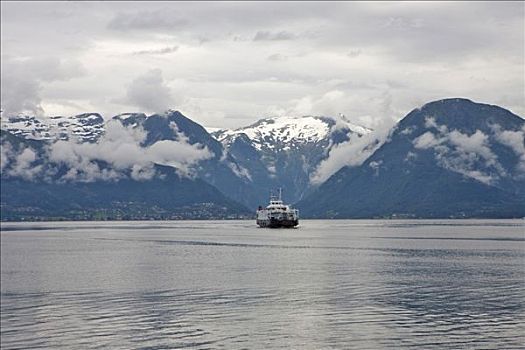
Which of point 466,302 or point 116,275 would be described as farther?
point 116,275

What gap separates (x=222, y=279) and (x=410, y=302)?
148ft

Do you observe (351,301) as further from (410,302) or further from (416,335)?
(416,335)

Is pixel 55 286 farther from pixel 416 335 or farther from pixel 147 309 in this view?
pixel 416 335

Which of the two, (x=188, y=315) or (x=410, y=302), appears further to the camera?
(x=410, y=302)

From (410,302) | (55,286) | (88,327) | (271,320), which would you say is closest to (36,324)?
(88,327)

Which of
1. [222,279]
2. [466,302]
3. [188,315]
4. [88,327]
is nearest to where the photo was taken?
[88,327]

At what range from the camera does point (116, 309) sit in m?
111

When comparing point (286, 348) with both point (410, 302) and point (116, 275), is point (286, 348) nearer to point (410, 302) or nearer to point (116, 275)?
point (410, 302)

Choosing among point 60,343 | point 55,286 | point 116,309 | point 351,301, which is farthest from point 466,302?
point 55,286

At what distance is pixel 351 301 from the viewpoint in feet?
380

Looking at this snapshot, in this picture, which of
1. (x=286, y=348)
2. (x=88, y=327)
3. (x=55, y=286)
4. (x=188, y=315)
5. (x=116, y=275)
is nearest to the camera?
(x=286, y=348)

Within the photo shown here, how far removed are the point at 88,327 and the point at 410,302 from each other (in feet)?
154

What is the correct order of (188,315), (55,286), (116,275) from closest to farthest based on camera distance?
(188,315) < (55,286) < (116,275)

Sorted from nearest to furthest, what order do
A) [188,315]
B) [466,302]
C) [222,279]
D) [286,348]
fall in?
[286,348] < [188,315] < [466,302] < [222,279]
